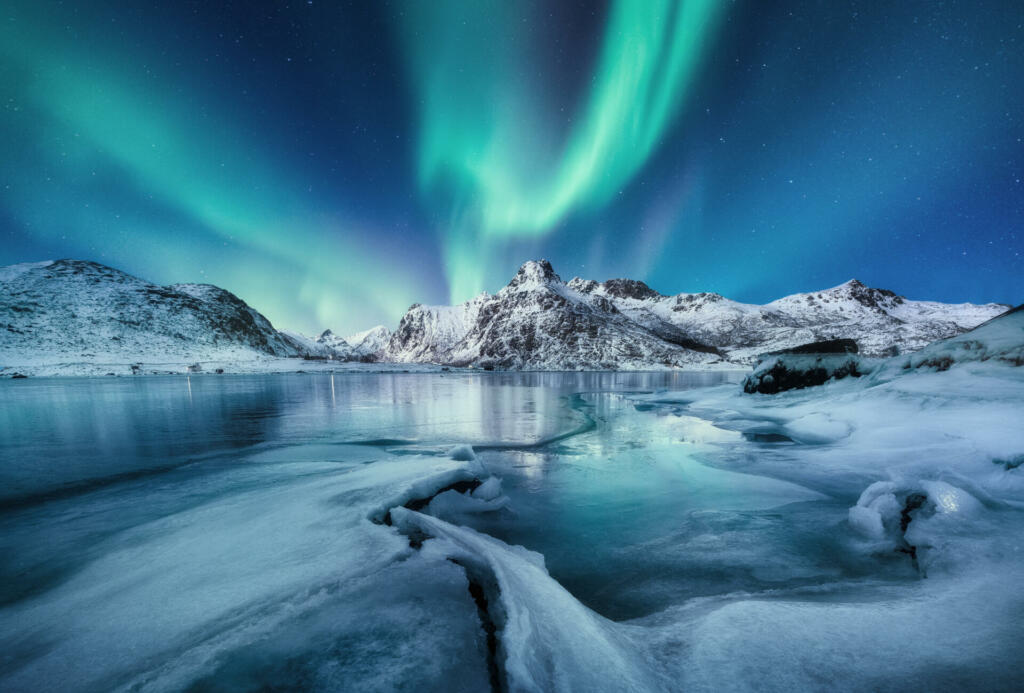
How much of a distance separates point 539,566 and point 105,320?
17038cm

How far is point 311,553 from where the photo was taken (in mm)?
3264

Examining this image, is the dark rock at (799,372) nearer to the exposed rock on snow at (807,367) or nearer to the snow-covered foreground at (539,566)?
the exposed rock on snow at (807,367)

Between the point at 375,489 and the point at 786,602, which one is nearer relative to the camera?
the point at 786,602

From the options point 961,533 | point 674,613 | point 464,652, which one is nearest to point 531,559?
point 674,613

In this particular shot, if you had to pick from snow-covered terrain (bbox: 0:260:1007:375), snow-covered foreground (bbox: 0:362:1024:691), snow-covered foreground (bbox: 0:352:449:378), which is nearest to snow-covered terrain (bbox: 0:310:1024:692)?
snow-covered foreground (bbox: 0:362:1024:691)

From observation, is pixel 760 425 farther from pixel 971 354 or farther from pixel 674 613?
pixel 674 613

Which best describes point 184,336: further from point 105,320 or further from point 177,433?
point 177,433

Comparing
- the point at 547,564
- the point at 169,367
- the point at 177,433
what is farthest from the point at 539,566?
the point at 169,367

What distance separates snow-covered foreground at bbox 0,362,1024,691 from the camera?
6.67 ft

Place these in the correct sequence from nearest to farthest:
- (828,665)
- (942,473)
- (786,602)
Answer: (828,665) → (786,602) → (942,473)

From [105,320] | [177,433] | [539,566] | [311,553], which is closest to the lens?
[311,553]

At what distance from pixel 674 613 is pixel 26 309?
179158mm

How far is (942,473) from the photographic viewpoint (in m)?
5.06

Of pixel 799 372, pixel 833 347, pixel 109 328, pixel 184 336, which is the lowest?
pixel 799 372
